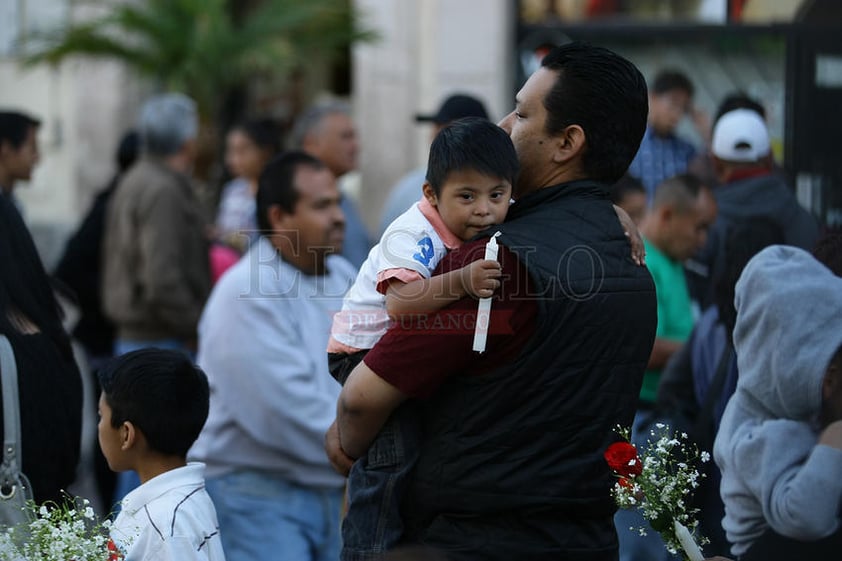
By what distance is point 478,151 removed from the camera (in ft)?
10.5

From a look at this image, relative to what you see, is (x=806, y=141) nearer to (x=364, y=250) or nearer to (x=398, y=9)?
(x=364, y=250)

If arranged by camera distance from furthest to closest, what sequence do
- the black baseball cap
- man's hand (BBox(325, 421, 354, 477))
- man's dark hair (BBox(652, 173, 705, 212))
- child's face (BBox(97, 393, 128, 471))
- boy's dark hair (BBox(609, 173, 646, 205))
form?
1. boy's dark hair (BBox(609, 173, 646, 205))
2. the black baseball cap
3. man's dark hair (BBox(652, 173, 705, 212))
4. child's face (BBox(97, 393, 128, 471))
5. man's hand (BBox(325, 421, 354, 477))

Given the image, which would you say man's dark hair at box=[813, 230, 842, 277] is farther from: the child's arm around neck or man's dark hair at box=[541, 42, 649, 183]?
the child's arm around neck

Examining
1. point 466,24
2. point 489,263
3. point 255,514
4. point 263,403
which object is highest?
point 466,24

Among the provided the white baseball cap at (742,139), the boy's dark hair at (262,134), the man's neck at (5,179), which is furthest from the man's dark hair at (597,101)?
the boy's dark hair at (262,134)

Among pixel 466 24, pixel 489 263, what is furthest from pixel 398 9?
pixel 489 263

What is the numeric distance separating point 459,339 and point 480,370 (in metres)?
0.11

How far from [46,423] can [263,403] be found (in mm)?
1252

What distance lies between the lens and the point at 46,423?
3.96m

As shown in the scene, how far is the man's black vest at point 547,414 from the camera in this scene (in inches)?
119

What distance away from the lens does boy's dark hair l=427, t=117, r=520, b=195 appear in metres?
3.19

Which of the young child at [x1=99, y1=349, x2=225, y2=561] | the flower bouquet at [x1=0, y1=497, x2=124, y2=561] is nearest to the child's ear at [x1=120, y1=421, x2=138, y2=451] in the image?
the young child at [x1=99, y1=349, x2=225, y2=561]

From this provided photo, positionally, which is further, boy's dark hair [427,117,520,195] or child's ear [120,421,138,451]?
child's ear [120,421,138,451]

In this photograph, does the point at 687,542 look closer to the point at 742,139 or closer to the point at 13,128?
the point at 742,139
